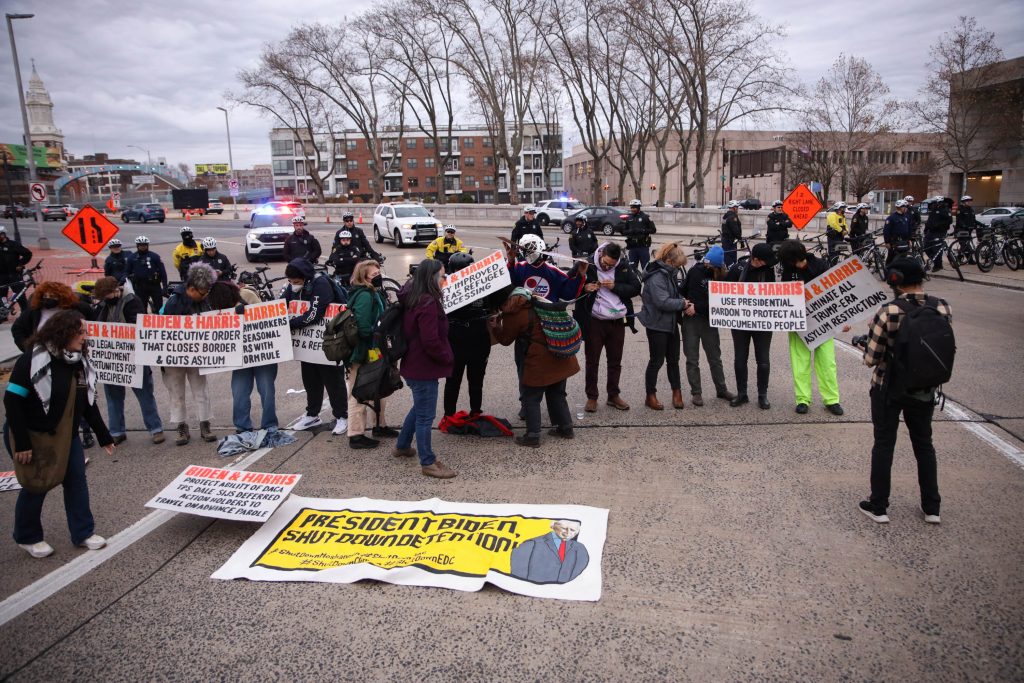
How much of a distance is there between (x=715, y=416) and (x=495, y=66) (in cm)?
4759

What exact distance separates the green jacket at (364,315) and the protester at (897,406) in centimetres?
406

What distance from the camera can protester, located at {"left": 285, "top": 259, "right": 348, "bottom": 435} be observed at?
6.94m

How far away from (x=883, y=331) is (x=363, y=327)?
13.8 feet

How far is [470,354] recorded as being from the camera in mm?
6684

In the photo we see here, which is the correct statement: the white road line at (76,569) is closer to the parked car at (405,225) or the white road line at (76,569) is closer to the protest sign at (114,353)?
the protest sign at (114,353)

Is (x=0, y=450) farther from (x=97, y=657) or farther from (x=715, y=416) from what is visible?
(x=715, y=416)

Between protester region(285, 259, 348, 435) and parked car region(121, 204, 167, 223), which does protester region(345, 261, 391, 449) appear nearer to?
protester region(285, 259, 348, 435)

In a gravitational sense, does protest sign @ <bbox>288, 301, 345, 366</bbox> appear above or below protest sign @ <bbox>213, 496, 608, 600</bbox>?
above

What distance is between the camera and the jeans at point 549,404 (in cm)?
624

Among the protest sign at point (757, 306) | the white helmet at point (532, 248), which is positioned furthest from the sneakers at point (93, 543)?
the protest sign at point (757, 306)

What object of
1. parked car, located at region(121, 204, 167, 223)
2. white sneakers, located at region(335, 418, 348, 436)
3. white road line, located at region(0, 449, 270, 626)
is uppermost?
parked car, located at region(121, 204, 167, 223)

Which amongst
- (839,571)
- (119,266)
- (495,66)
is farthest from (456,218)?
(839,571)

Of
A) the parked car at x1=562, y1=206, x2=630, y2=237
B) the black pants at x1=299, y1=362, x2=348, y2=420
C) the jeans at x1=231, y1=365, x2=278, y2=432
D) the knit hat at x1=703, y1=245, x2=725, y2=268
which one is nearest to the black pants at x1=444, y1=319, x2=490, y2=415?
the black pants at x1=299, y1=362, x2=348, y2=420

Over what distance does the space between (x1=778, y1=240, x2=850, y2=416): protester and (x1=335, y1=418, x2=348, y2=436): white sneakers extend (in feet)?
15.6
